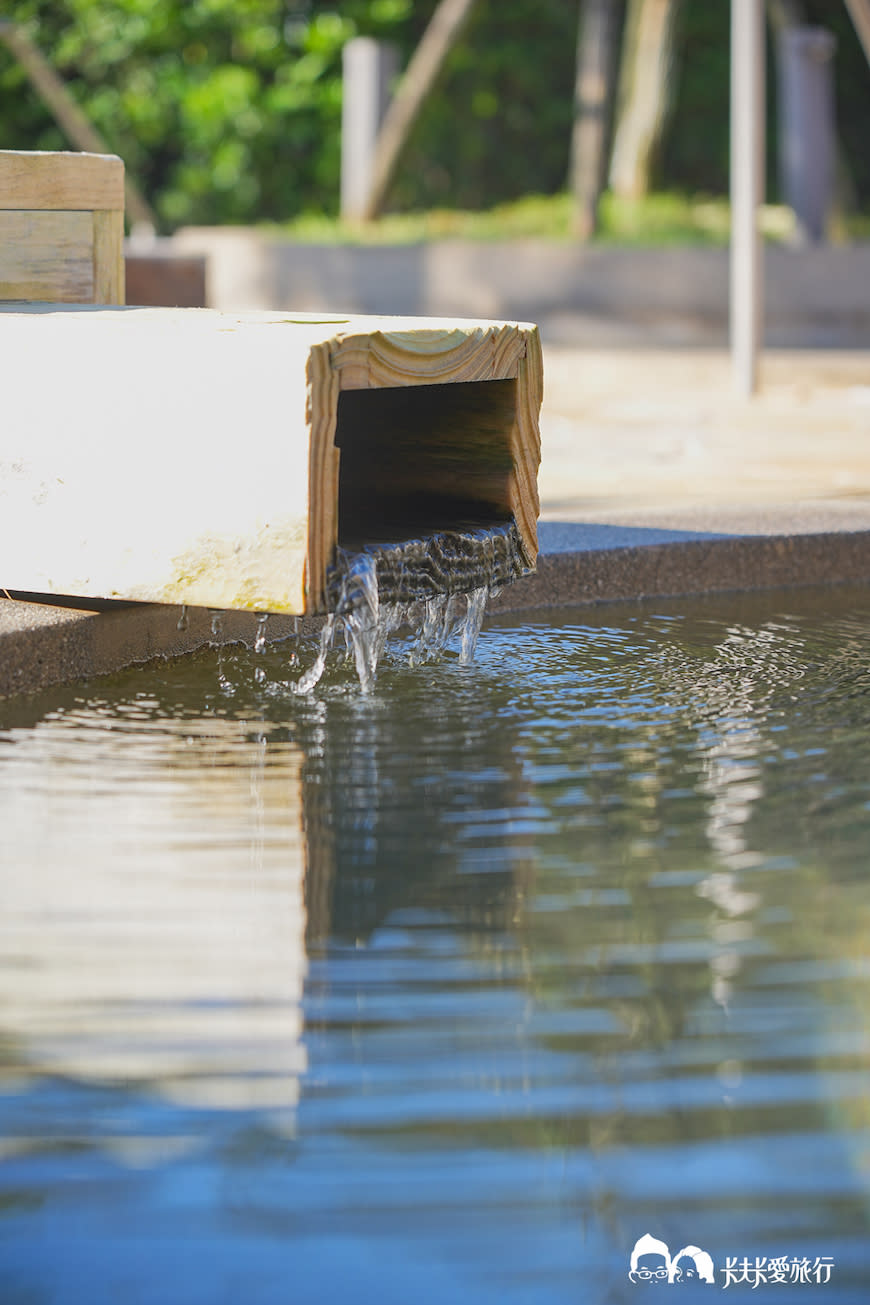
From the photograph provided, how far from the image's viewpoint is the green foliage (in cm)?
1752

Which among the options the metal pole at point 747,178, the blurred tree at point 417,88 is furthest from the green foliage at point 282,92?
the metal pole at point 747,178

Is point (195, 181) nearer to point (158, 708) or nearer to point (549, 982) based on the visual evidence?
point (158, 708)

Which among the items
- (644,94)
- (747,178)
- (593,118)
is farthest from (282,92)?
(747,178)

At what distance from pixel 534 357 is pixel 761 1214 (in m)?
2.51

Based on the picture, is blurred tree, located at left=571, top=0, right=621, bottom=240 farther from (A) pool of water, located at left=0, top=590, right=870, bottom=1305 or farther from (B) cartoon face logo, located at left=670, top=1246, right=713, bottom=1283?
(B) cartoon face logo, located at left=670, top=1246, right=713, bottom=1283

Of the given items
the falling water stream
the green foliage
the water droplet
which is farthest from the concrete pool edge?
the green foliage

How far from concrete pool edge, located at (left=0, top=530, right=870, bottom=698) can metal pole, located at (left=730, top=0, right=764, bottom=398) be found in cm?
456

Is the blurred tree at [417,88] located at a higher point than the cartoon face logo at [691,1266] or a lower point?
higher

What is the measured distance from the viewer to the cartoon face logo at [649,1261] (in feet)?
5.52

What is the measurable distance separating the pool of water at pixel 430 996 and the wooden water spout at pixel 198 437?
0.31 m

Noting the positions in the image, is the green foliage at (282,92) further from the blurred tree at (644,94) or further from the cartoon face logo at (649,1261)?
the cartoon face logo at (649,1261)

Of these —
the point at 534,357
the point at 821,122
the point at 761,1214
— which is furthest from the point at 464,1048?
the point at 821,122

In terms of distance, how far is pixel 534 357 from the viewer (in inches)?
156

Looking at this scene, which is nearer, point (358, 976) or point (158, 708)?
point (358, 976)
